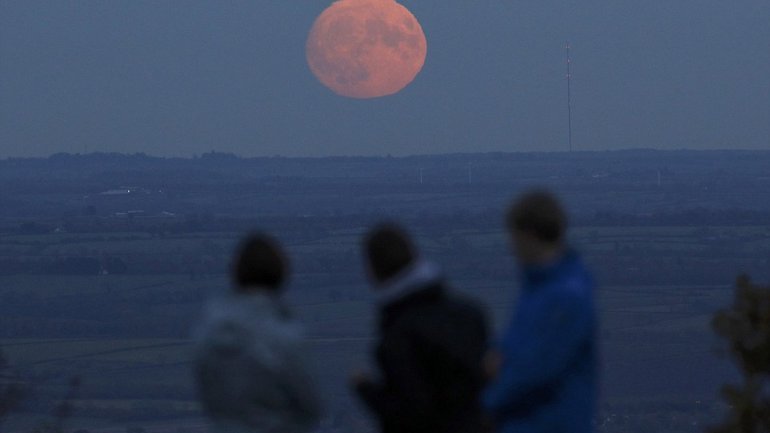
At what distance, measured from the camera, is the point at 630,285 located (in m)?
54.9

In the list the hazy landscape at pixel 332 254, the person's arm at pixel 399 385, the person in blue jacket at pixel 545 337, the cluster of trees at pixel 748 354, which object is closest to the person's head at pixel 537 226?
the person in blue jacket at pixel 545 337

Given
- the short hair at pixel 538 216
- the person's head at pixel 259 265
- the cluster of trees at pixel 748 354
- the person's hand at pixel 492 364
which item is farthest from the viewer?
the cluster of trees at pixel 748 354

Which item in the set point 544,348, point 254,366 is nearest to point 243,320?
point 254,366

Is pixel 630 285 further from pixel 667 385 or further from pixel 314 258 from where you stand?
pixel 667 385

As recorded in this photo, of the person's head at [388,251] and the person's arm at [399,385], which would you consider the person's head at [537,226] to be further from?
the person's arm at [399,385]

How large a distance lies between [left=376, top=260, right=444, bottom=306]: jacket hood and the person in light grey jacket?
0.40m

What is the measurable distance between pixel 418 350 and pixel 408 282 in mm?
225

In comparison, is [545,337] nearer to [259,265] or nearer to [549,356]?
[549,356]

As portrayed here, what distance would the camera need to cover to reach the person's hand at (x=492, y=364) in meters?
4.27

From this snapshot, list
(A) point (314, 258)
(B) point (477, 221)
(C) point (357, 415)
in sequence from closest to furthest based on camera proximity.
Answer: (C) point (357, 415)
(A) point (314, 258)
(B) point (477, 221)

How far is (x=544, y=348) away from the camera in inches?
162

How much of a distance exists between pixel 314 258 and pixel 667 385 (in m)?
27.9

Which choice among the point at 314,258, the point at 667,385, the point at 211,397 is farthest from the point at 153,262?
the point at 211,397

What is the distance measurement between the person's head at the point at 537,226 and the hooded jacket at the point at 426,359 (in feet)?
1.18
